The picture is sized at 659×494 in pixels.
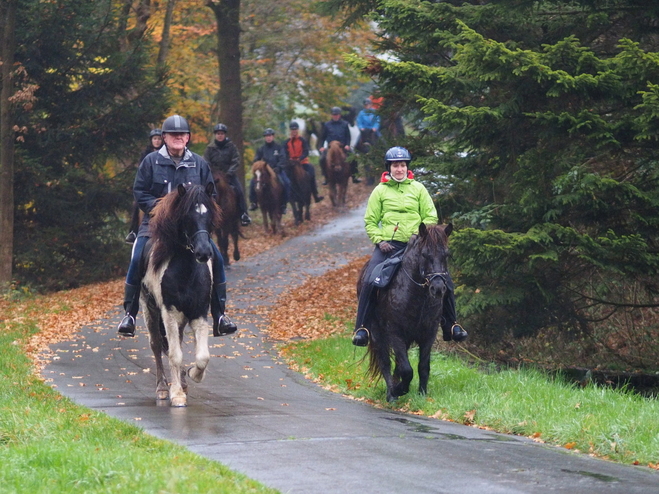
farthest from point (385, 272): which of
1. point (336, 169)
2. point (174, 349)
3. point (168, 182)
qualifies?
point (336, 169)

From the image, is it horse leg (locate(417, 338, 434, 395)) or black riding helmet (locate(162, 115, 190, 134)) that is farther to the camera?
horse leg (locate(417, 338, 434, 395))

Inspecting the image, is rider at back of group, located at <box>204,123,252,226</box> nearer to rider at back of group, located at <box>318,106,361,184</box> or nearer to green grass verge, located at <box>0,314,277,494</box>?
→ rider at back of group, located at <box>318,106,361,184</box>

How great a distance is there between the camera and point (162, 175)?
11.2m

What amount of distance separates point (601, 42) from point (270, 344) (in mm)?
7065

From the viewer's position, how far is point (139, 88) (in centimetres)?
2616

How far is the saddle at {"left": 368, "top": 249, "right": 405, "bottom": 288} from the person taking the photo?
11273 mm

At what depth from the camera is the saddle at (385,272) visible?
37.0 feet

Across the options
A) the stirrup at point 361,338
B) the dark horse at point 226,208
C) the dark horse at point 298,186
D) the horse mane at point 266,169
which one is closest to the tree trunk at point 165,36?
the horse mane at point 266,169

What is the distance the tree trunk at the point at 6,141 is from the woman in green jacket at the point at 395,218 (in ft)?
45.4

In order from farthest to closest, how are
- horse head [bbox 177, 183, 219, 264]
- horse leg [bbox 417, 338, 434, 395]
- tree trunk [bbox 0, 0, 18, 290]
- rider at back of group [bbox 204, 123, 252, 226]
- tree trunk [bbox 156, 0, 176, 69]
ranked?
tree trunk [bbox 156, 0, 176, 69] → rider at back of group [bbox 204, 123, 252, 226] → tree trunk [bbox 0, 0, 18, 290] → horse leg [bbox 417, 338, 434, 395] → horse head [bbox 177, 183, 219, 264]

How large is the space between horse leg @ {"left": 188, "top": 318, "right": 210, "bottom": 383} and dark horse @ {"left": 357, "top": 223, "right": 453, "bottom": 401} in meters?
2.08

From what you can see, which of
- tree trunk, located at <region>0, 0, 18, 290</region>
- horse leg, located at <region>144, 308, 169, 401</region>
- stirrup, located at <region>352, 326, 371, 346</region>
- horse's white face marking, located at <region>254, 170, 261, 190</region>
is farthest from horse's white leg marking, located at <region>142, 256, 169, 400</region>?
horse's white face marking, located at <region>254, 170, 261, 190</region>

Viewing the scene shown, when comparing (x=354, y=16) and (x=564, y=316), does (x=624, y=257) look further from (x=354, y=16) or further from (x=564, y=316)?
(x=354, y=16)

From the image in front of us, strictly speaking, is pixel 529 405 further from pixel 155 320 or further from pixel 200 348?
pixel 155 320
